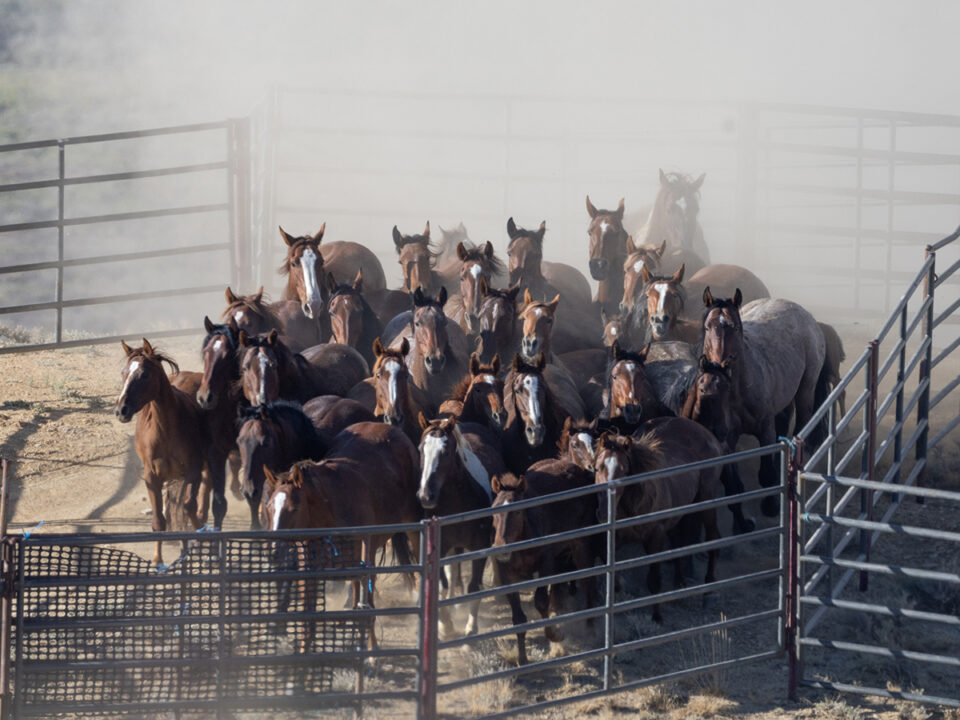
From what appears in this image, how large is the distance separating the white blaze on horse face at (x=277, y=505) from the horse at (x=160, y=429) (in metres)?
1.77

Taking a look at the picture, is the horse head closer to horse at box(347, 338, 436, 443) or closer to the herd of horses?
the herd of horses

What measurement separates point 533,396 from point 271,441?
161cm

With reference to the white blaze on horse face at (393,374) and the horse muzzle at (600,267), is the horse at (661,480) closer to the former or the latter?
the white blaze on horse face at (393,374)

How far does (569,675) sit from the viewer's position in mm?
6648

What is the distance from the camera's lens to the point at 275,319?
9875 millimetres

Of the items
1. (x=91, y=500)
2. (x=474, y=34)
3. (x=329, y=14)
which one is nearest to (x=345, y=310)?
(x=91, y=500)

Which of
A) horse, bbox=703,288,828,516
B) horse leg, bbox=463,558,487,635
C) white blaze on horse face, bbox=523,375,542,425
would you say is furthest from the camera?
horse, bbox=703,288,828,516

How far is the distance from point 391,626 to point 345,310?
3.23 m

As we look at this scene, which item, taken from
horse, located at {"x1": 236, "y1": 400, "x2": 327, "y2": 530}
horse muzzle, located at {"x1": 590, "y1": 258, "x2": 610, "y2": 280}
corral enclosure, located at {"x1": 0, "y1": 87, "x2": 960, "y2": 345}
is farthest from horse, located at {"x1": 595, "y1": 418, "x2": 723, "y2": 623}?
corral enclosure, located at {"x1": 0, "y1": 87, "x2": 960, "y2": 345}

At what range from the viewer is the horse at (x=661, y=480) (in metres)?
7.00

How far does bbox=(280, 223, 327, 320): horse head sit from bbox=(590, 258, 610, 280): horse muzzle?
2352 millimetres

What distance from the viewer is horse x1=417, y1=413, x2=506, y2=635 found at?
22.7 ft

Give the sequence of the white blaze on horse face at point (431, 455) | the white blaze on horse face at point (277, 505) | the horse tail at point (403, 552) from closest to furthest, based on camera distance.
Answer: the white blaze on horse face at point (277, 505) → the white blaze on horse face at point (431, 455) → the horse tail at point (403, 552)

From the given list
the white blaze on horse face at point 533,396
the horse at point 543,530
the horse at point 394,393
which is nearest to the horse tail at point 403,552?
the horse at point 394,393
